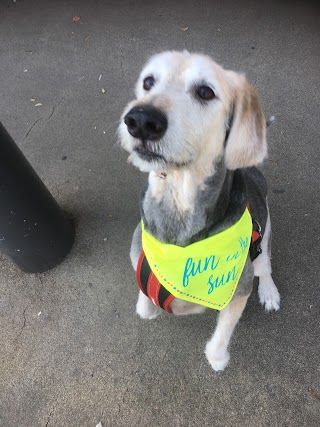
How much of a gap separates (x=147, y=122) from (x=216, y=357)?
151 centimetres

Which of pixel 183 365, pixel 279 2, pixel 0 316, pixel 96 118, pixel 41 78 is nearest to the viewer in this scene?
pixel 183 365

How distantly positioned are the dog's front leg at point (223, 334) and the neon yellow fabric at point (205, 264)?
0.17 meters

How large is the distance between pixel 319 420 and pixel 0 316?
213 centimetres

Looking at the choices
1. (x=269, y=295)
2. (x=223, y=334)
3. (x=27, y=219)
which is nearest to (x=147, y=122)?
(x=223, y=334)

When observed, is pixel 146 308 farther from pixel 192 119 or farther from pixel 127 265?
pixel 192 119

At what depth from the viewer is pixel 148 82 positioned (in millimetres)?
1649

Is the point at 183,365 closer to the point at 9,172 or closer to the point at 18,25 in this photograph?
the point at 9,172

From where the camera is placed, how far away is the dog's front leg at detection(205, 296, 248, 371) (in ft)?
6.59

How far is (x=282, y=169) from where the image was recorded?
324cm

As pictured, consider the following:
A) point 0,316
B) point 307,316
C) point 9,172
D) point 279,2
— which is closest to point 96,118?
point 9,172

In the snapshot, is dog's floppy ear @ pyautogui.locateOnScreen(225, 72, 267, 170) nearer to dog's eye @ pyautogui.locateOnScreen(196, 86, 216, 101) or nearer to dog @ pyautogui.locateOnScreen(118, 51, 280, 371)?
dog @ pyautogui.locateOnScreen(118, 51, 280, 371)

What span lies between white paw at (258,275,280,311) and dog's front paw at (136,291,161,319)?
27.7 inches

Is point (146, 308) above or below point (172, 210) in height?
below

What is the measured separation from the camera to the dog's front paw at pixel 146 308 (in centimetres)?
229
